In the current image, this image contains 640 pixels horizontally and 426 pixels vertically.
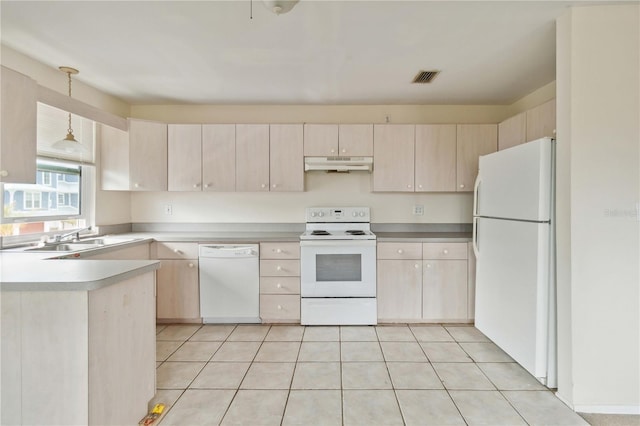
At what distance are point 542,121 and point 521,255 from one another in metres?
1.15

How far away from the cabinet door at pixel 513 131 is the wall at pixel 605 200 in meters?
0.95

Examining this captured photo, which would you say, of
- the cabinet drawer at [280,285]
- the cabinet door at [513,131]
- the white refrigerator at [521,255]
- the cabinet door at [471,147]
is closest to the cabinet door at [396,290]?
the white refrigerator at [521,255]

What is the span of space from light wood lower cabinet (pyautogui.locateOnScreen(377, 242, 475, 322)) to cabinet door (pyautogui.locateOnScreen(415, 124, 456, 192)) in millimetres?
720

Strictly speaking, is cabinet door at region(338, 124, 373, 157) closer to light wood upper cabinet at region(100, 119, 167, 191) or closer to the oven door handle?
the oven door handle

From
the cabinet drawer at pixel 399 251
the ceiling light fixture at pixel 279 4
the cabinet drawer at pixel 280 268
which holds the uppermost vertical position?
the ceiling light fixture at pixel 279 4

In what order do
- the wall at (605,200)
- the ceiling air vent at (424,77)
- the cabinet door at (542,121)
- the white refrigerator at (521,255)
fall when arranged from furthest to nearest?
1. the ceiling air vent at (424,77)
2. the cabinet door at (542,121)
3. the white refrigerator at (521,255)
4. the wall at (605,200)

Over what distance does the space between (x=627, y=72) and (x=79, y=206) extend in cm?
441

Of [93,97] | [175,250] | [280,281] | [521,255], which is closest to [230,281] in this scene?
[280,281]

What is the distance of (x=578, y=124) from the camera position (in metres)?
1.79

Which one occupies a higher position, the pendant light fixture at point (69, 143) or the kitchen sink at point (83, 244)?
the pendant light fixture at point (69, 143)

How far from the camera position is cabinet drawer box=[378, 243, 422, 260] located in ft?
10.1

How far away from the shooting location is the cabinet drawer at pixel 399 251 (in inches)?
121

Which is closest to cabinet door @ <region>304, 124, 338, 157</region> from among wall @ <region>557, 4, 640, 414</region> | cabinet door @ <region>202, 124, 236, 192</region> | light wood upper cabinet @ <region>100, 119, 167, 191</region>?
cabinet door @ <region>202, 124, 236, 192</region>

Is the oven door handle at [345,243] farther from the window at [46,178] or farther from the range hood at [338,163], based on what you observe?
the window at [46,178]
